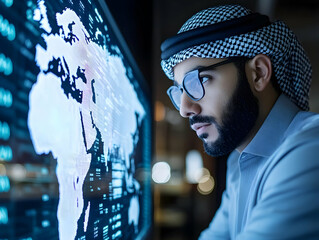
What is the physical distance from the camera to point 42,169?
18.7 inches

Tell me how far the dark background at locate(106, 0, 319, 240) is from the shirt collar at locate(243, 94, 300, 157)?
50cm

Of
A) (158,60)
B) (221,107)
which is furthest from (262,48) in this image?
(158,60)

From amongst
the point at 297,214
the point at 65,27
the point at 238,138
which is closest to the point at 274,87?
the point at 238,138

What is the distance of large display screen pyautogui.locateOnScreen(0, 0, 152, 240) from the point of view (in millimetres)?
414

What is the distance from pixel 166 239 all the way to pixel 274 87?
497 cm

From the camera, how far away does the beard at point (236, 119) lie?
1.09 metres

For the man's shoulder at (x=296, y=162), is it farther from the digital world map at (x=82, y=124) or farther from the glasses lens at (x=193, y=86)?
the digital world map at (x=82, y=124)

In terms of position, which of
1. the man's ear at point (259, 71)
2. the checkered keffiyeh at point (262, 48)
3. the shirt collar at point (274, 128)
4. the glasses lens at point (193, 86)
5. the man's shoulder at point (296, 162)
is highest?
the checkered keffiyeh at point (262, 48)

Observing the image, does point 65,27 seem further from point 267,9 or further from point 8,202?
point 267,9

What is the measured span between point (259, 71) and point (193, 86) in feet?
0.84

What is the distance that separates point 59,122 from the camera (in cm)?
53

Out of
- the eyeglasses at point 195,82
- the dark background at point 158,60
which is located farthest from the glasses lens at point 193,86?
the dark background at point 158,60

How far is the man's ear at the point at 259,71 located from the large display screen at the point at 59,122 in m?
0.48

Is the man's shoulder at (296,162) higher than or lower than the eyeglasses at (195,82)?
lower
